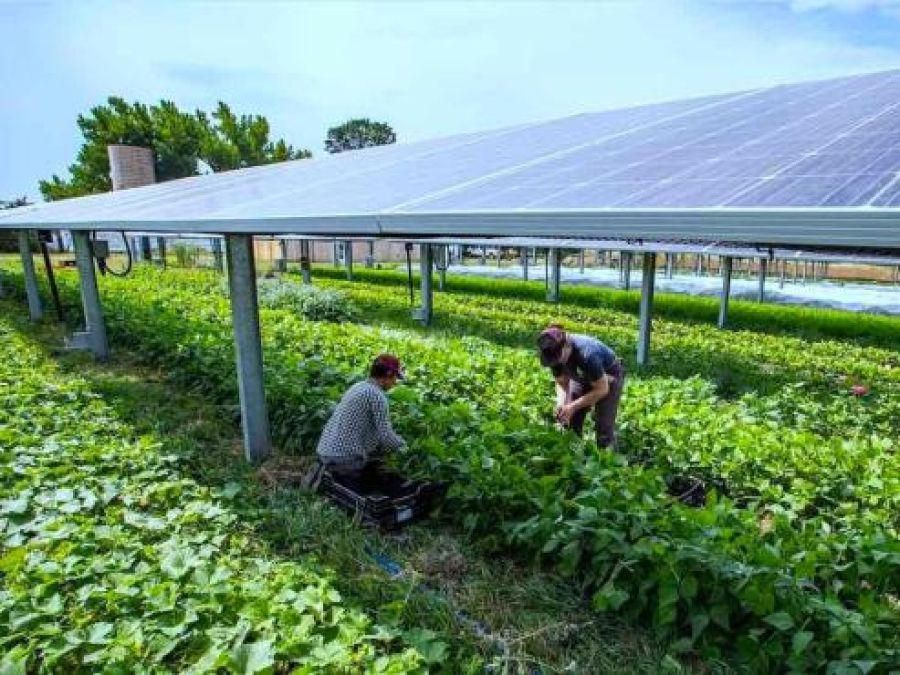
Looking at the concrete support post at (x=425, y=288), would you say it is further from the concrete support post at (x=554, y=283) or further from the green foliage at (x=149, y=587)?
the green foliage at (x=149, y=587)

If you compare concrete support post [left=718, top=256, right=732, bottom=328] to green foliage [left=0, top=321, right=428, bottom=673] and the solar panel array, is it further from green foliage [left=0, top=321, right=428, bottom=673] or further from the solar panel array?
green foliage [left=0, top=321, right=428, bottom=673]

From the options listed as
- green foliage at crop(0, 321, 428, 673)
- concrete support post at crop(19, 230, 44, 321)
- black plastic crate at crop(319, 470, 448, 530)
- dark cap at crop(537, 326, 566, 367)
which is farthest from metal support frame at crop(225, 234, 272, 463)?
concrete support post at crop(19, 230, 44, 321)

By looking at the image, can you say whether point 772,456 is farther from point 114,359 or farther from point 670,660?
point 114,359

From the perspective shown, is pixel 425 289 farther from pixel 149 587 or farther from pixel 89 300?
pixel 149 587

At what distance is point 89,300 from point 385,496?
670 cm

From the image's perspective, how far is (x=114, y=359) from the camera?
8.81 meters

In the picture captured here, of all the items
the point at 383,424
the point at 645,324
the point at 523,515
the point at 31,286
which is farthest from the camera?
the point at 31,286

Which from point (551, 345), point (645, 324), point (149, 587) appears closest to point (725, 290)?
point (645, 324)

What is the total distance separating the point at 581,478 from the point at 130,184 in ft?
82.0

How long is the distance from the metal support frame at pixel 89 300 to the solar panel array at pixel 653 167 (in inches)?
113

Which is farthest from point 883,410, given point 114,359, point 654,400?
point 114,359

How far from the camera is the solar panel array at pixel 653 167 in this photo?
89.0 inches

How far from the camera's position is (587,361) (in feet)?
15.3

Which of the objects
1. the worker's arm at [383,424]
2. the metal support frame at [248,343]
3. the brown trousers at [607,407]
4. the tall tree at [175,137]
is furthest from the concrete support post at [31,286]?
the tall tree at [175,137]
